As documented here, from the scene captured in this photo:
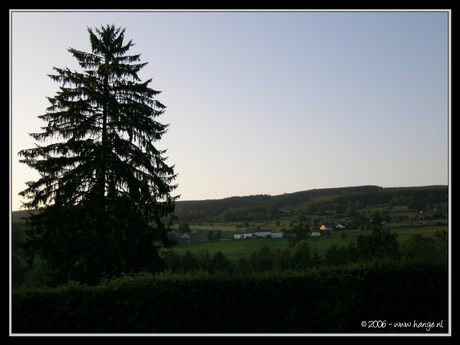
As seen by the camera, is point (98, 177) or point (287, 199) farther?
point (287, 199)

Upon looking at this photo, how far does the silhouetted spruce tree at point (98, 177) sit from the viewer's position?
13.2 m

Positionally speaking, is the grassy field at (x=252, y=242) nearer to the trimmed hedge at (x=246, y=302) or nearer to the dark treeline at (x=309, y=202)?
the dark treeline at (x=309, y=202)

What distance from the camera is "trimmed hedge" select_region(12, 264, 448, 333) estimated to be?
7.84 metres

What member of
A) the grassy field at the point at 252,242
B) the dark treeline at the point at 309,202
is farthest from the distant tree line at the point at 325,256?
the dark treeline at the point at 309,202

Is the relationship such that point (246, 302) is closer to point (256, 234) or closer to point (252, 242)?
point (252, 242)

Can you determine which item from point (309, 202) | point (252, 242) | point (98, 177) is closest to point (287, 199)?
point (309, 202)

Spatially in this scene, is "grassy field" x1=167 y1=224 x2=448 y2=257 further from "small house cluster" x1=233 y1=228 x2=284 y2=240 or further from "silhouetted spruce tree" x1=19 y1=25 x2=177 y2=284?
"silhouetted spruce tree" x1=19 y1=25 x2=177 y2=284

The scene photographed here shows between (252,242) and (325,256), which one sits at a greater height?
(325,256)

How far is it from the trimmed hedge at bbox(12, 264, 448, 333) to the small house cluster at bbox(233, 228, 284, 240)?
113 feet

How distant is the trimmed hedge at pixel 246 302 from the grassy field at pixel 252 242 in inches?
623

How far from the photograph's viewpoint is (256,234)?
147 ft

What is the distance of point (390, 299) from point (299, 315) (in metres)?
2.69

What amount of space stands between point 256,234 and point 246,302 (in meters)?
36.9

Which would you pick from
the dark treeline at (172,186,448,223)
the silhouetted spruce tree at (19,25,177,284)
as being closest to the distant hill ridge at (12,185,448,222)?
the dark treeline at (172,186,448,223)
